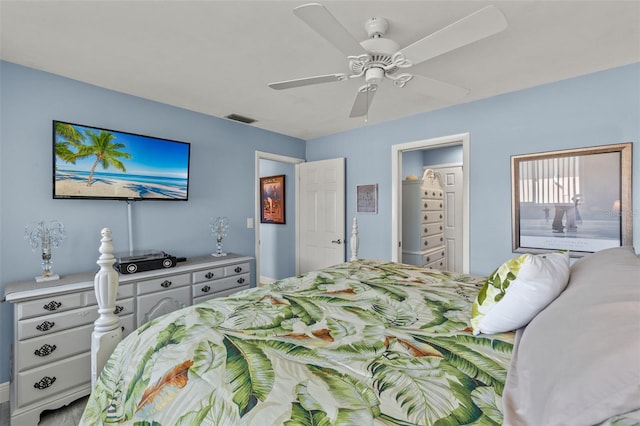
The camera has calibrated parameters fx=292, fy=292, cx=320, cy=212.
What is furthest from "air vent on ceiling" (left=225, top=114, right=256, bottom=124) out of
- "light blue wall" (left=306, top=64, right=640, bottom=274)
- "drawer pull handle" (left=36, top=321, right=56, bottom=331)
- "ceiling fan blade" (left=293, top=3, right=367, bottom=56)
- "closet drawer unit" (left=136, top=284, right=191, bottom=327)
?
"drawer pull handle" (left=36, top=321, right=56, bottom=331)

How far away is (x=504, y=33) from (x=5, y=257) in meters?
3.75

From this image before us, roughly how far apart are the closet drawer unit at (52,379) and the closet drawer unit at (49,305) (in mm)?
364

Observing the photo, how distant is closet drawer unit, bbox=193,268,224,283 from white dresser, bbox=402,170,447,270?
103 inches

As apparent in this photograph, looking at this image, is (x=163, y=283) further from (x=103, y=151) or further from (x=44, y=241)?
(x=103, y=151)

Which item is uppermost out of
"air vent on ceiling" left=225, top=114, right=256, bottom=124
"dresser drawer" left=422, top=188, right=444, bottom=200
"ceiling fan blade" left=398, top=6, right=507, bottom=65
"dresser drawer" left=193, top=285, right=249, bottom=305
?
"air vent on ceiling" left=225, top=114, right=256, bottom=124

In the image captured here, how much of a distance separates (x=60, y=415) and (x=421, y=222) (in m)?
4.12

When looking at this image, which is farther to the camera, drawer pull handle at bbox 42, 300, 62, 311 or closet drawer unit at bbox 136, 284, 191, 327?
closet drawer unit at bbox 136, 284, 191, 327

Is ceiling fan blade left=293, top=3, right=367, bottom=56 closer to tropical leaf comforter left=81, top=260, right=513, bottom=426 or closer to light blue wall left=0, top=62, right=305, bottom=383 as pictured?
tropical leaf comforter left=81, top=260, right=513, bottom=426

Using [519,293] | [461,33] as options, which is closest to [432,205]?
[461,33]

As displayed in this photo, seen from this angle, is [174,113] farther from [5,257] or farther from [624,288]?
[624,288]

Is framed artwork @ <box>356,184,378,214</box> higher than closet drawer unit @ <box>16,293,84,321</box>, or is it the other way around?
framed artwork @ <box>356,184,378,214</box>

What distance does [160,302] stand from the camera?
8.30 feet

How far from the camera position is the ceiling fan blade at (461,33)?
3.95 ft

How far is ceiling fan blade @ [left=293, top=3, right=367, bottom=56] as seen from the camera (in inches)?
45.4
